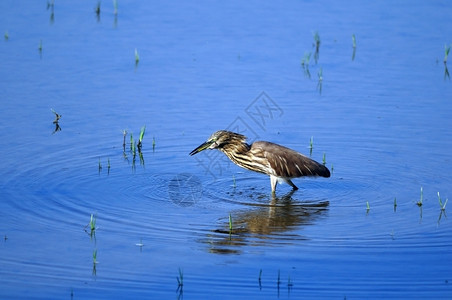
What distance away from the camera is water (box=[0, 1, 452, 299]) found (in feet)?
30.1

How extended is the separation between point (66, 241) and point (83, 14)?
11.0m

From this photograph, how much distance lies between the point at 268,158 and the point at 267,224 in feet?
5.08

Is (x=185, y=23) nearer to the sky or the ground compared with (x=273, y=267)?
nearer to the sky

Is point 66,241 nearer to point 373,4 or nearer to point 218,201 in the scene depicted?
point 218,201

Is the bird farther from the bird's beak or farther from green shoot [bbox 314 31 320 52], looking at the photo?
green shoot [bbox 314 31 320 52]

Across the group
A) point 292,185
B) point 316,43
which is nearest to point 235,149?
point 292,185

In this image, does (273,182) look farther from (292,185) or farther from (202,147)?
(202,147)

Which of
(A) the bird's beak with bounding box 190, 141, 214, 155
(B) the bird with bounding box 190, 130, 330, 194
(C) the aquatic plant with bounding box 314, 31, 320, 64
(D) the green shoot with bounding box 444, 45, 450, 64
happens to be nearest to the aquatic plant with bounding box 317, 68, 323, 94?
(C) the aquatic plant with bounding box 314, 31, 320, 64

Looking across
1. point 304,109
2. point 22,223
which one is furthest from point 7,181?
→ point 304,109

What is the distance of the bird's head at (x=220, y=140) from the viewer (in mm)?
12359

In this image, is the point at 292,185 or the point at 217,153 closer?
the point at 292,185

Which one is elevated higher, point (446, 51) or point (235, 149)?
point (446, 51)

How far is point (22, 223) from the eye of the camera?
10.5 m

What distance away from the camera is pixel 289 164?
39.9 feet
